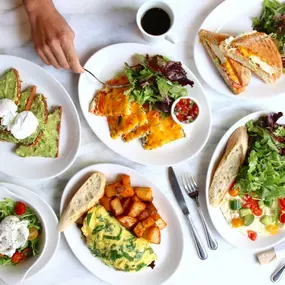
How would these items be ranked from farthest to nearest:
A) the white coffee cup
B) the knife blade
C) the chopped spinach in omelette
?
the knife blade < the chopped spinach in omelette < the white coffee cup

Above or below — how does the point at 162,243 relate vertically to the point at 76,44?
below

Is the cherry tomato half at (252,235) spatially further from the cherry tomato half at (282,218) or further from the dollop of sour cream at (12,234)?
the dollop of sour cream at (12,234)

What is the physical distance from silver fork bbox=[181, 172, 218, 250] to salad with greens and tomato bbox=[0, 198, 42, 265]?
0.97 metres

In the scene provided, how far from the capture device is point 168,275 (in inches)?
120

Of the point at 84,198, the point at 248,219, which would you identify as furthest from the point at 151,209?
the point at 248,219

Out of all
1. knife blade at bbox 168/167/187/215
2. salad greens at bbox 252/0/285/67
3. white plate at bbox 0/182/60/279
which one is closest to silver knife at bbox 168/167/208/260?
knife blade at bbox 168/167/187/215

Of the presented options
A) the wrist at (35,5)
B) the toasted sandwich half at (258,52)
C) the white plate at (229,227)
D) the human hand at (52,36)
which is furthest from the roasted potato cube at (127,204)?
the wrist at (35,5)

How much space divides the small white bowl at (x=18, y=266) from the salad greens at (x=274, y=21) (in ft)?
6.06

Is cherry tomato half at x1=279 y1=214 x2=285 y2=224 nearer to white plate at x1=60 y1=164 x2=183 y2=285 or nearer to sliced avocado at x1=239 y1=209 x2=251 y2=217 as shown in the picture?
sliced avocado at x1=239 y1=209 x2=251 y2=217

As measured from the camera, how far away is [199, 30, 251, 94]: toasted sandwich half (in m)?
2.94

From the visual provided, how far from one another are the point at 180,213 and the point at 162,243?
23cm

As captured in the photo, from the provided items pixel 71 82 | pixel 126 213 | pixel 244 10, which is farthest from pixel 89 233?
pixel 244 10

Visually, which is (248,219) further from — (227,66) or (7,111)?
(7,111)

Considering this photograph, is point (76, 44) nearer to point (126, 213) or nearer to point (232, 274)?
point (126, 213)
